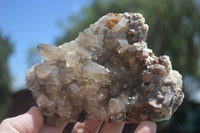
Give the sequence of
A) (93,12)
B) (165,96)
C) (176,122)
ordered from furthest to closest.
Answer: (93,12) < (176,122) < (165,96)

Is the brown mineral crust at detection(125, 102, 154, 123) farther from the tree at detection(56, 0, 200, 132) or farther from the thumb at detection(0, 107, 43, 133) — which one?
the tree at detection(56, 0, 200, 132)

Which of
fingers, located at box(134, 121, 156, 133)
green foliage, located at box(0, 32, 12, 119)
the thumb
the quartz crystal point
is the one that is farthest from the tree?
the thumb

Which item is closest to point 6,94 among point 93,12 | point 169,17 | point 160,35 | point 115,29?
point 93,12

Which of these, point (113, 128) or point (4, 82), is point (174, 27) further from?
point (113, 128)

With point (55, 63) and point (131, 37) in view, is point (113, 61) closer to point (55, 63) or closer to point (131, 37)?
point (131, 37)

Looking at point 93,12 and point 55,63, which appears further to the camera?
point 93,12

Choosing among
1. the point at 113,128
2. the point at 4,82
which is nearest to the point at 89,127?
the point at 113,128
